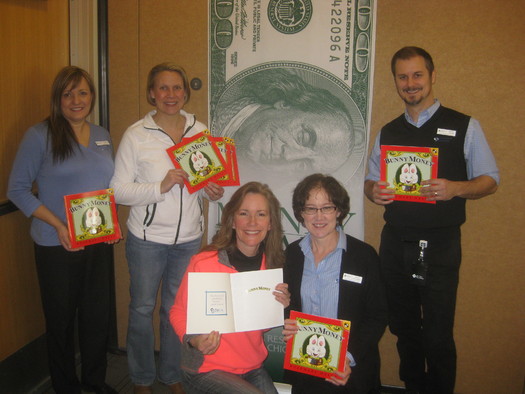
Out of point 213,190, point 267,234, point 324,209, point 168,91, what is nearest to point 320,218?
point 324,209

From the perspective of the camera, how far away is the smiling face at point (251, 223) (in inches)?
81.2

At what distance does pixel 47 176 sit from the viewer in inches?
92.1

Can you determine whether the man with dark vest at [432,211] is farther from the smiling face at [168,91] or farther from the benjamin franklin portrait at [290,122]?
the smiling face at [168,91]

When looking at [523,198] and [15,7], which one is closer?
[15,7]

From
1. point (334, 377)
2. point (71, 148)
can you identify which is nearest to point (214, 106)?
point (71, 148)

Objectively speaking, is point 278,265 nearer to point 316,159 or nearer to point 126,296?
point 316,159

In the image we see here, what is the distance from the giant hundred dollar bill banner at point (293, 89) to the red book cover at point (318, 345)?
1.14 meters

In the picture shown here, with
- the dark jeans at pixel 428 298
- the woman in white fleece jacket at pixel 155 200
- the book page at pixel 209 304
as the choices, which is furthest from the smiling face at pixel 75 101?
the dark jeans at pixel 428 298

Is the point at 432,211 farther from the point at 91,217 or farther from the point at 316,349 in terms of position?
the point at 91,217

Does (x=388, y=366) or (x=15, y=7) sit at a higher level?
(x=15, y=7)

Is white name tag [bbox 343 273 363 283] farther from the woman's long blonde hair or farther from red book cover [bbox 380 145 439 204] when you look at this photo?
red book cover [bbox 380 145 439 204]

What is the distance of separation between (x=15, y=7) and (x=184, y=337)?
81.8 inches

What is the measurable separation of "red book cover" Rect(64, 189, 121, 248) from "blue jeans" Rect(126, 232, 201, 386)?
184 millimetres

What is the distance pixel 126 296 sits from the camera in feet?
10.9
